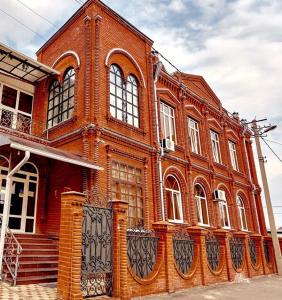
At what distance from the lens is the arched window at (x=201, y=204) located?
579 inches

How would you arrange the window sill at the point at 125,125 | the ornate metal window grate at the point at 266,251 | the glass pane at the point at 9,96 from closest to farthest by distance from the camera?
the window sill at the point at 125,125 < the glass pane at the point at 9,96 < the ornate metal window grate at the point at 266,251

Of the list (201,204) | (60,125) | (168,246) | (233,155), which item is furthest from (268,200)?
(60,125)

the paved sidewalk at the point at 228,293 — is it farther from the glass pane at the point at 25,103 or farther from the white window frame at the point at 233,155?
the white window frame at the point at 233,155

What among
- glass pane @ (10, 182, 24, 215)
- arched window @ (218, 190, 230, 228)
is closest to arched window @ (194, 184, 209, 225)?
arched window @ (218, 190, 230, 228)

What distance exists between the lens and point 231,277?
10234 mm

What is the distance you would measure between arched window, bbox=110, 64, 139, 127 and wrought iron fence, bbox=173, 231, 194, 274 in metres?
4.80

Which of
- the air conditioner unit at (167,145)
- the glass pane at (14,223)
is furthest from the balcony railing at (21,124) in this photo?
the air conditioner unit at (167,145)

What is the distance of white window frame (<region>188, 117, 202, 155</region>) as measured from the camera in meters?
15.8

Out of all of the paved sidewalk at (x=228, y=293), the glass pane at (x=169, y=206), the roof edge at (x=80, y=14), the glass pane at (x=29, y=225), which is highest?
the roof edge at (x=80, y=14)

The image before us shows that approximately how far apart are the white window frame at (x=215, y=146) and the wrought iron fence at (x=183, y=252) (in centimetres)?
926

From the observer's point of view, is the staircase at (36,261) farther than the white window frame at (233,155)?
No

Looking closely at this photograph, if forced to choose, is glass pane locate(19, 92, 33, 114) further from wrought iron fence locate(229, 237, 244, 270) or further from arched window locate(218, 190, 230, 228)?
arched window locate(218, 190, 230, 228)

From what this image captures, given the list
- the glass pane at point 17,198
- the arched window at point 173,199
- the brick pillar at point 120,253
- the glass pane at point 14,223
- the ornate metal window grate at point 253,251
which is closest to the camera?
the brick pillar at point 120,253

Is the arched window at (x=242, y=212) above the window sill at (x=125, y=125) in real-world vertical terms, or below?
below
